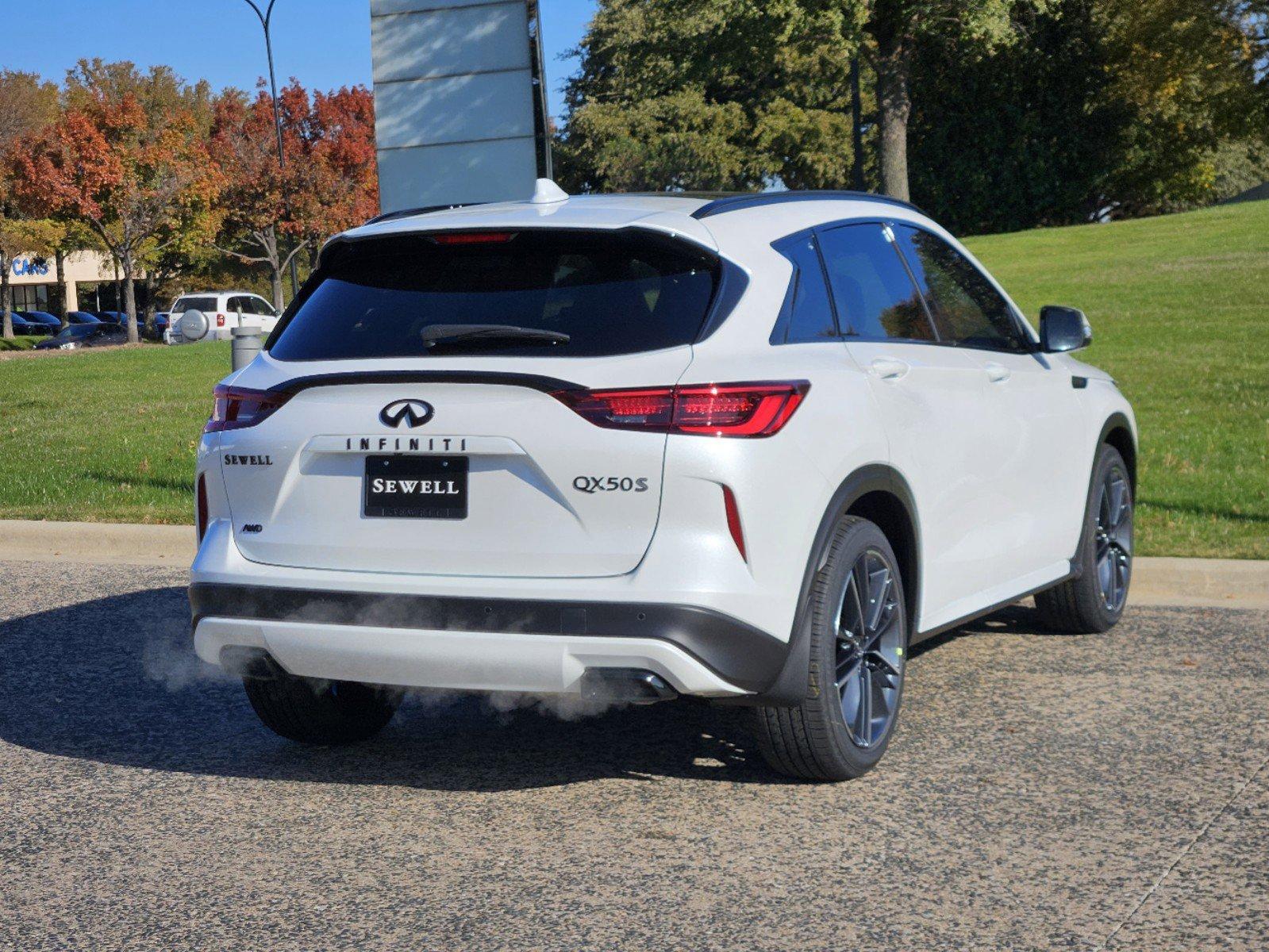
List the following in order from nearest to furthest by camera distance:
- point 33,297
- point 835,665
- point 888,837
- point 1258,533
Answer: point 888,837
point 835,665
point 1258,533
point 33,297

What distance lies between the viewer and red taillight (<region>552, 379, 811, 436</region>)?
429 cm

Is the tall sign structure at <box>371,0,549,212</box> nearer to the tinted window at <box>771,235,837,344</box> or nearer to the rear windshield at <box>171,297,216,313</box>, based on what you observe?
→ the tinted window at <box>771,235,837,344</box>

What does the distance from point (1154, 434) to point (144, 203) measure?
4715 cm

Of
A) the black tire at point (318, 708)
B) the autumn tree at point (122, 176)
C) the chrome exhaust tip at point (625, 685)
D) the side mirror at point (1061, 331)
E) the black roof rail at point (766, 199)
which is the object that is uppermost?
the autumn tree at point (122, 176)

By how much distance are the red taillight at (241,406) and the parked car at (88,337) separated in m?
47.7

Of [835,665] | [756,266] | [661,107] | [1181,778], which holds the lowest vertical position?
[1181,778]

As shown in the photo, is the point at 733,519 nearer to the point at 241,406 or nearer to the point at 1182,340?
the point at 241,406

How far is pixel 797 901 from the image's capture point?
4.00m

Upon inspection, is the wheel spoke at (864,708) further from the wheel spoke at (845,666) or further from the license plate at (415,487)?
the license plate at (415,487)

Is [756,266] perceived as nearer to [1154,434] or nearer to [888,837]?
[888,837]

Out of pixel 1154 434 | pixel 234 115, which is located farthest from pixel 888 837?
pixel 234 115

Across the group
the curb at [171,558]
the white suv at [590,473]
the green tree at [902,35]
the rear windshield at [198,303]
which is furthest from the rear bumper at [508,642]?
the rear windshield at [198,303]

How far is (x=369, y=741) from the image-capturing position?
18.8 feet

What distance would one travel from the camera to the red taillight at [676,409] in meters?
4.29
